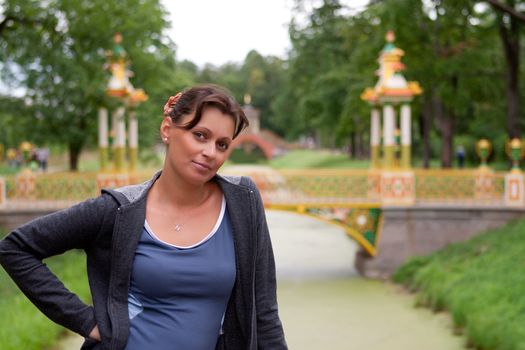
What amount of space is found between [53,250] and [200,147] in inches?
17.3

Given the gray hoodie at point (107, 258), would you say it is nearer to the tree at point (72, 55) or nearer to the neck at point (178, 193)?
the neck at point (178, 193)

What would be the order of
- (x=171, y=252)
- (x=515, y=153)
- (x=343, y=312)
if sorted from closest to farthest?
1. (x=171, y=252)
2. (x=343, y=312)
3. (x=515, y=153)

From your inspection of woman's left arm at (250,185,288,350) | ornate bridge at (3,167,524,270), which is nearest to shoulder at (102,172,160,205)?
woman's left arm at (250,185,288,350)

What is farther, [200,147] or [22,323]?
[22,323]

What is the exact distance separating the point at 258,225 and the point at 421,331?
8.12 m

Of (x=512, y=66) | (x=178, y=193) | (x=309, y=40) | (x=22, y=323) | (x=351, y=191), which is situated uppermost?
(x=309, y=40)

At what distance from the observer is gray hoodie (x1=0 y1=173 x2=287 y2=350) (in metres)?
1.77

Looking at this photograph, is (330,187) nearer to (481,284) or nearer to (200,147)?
(481,284)

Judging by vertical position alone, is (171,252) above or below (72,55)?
below

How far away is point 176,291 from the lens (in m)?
1.79

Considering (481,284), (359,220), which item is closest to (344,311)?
(481,284)

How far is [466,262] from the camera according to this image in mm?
11633

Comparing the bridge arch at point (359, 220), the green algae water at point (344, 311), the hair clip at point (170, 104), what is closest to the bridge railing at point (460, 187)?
the bridge arch at point (359, 220)

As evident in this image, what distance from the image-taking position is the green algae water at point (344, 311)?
30.1 ft
